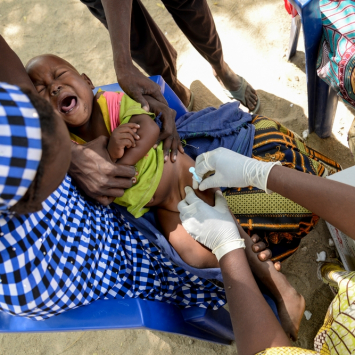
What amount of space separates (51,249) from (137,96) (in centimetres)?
88

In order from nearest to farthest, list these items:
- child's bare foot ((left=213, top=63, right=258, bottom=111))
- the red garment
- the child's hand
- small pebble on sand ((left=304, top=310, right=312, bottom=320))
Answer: the child's hand, small pebble on sand ((left=304, top=310, right=312, bottom=320)), the red garment, child's bare foot ((left=213, top=63, right=258, bottom=111))

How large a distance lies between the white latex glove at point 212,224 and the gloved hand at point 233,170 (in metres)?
0.10

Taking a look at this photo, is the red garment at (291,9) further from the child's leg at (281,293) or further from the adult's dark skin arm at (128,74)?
the child's leg at (281,293)

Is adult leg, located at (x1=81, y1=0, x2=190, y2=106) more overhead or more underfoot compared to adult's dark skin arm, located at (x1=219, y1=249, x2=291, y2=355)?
more overhead

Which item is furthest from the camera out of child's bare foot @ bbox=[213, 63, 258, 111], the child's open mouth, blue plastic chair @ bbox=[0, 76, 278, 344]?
child's bare foot @ bbox=[213, 63, 258, 111]

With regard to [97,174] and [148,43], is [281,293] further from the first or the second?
[148,43]

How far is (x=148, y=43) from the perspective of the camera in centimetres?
227

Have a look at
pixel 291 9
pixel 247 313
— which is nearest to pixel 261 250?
pixel 247 313

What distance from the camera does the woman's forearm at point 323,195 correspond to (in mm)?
1146

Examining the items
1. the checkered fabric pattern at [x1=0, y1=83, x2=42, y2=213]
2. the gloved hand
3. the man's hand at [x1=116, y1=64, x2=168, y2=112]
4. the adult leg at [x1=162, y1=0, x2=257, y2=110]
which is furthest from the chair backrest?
the checkered fabric pattern at [x1=0, y1=83, x2=42, y2=213]

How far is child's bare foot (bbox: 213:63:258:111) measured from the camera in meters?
2.65

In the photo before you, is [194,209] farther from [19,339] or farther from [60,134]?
[19,339]

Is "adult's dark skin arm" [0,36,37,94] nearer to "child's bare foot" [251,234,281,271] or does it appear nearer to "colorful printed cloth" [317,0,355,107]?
"child's bare foot" [251,234,281,271]

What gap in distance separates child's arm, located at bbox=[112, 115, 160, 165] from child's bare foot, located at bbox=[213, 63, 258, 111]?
127cm
